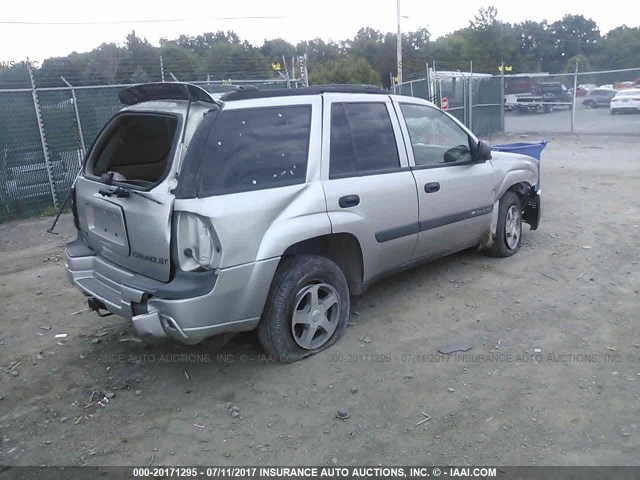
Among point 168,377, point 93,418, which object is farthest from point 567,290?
point 93,418

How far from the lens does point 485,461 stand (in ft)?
9.81

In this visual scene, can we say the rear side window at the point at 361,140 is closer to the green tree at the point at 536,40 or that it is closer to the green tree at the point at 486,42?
the green tree at the point at 486,42

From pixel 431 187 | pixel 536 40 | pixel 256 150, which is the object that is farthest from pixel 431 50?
pixel 256 150

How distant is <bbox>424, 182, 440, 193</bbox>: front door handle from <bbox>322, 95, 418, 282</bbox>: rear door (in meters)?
0.17

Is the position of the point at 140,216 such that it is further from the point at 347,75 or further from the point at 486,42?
the point at 486,42

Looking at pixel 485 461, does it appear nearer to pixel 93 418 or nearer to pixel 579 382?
pixel 579 382

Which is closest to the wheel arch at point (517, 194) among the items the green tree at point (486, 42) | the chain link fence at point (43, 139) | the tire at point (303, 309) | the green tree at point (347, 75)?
the tire at point (303, 309)

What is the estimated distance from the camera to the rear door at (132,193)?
3.54 metres

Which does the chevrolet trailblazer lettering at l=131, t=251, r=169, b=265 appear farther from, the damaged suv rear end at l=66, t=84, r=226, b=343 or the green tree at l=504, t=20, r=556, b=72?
the green tree at l=504, t=20, r=556, b=72

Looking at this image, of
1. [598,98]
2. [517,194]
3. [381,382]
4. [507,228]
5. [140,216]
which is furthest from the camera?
[598,98]

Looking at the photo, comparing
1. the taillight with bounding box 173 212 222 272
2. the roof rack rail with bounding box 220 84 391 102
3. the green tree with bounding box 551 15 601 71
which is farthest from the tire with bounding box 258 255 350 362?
the green tree with bounding box 551 15 601 71

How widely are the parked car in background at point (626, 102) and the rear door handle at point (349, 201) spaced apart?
2034cm

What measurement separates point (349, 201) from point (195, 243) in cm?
127

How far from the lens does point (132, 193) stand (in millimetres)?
3674
